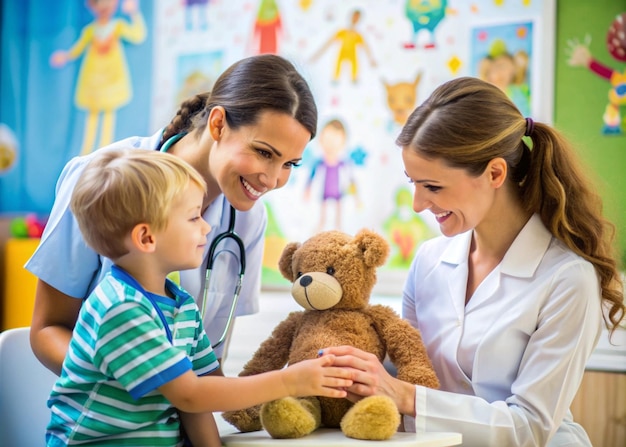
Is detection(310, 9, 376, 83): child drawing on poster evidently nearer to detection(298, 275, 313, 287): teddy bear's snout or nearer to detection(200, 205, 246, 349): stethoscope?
detection(200, 205, 246, 349): stethoscope

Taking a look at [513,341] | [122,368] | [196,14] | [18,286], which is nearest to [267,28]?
[196,14]

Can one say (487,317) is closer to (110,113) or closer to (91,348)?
(91,348)

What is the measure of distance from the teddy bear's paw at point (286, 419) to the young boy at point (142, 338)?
48mm

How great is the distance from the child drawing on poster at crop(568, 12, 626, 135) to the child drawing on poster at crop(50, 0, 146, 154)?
187 centimetres

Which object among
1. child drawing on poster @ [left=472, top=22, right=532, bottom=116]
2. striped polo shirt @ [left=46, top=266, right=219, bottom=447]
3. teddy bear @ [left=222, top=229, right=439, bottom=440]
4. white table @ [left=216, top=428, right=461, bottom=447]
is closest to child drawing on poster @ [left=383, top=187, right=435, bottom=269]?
child drawing on poster @ [left=472, top=22, right=532, bottom=116]

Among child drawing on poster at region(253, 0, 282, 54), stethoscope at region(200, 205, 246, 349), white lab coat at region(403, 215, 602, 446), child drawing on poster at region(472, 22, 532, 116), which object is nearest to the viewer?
white lab coat at region(403, 215, 602, 446)

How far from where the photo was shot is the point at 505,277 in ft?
5.25

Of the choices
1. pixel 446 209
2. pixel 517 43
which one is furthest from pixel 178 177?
pixel 517 43

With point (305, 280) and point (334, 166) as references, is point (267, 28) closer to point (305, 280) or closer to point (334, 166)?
point (334, 166)

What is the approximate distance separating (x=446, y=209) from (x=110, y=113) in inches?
87.0

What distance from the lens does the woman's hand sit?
131 centimetres

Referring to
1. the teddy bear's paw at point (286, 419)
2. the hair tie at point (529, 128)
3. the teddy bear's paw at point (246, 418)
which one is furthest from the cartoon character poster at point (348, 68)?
the teddy bear's paw at point (286, 419)

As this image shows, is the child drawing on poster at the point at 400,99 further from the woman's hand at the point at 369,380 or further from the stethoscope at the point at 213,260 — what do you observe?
the woman's hand at the point at 369,380

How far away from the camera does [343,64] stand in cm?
300
